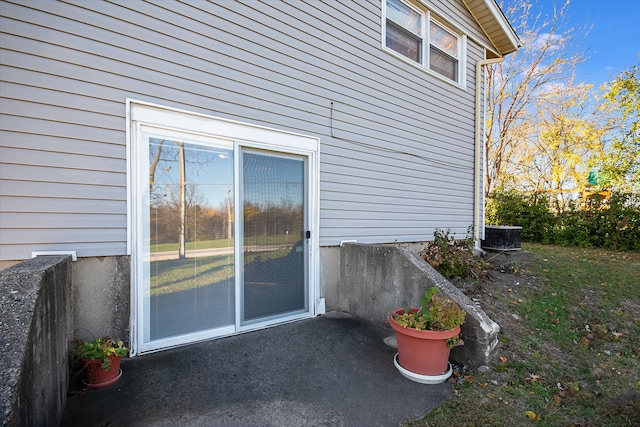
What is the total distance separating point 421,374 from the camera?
8.86ft

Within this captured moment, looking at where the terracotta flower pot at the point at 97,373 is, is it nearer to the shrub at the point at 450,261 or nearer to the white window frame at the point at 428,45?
the shrub at the point at 450,261

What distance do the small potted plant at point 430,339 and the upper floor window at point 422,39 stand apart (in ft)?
13.9

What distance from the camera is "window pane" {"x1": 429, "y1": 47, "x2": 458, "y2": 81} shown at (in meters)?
5.93

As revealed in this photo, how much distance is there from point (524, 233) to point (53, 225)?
11.8 meters

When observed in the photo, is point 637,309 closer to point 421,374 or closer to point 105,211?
point 421,374

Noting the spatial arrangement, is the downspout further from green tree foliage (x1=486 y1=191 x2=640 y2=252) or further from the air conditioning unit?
green tree foliage (x1=486 y1=191 x2=640 y2=252)

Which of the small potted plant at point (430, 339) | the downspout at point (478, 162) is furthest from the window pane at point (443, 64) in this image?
the small potted plant at point (430, 339)

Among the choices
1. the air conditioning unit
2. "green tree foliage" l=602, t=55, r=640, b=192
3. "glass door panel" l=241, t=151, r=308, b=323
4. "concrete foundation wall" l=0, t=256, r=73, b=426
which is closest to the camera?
"concrete foundation wall" l=0, t=256, r=73, b=426

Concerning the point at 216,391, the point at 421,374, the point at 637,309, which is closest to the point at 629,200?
the point at 637,309

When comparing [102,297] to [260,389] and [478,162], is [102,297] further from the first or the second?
[478,162]

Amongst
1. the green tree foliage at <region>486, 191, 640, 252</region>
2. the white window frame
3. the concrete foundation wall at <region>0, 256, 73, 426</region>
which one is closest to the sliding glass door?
the concrete foundation wall at <region>0, 256, 73, 426</region>

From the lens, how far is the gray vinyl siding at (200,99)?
8.37ft

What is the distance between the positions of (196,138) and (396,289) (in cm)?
271

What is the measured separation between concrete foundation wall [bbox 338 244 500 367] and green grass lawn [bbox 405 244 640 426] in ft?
0.78
